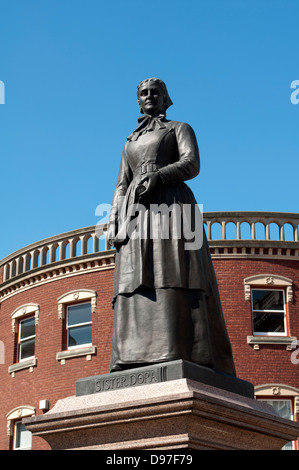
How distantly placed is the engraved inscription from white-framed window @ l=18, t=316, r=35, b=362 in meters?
19.8

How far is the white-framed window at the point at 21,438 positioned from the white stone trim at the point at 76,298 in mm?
4135

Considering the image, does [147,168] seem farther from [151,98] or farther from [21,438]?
[21,438]

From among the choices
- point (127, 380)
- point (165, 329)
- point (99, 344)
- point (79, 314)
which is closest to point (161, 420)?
point (127, 380)

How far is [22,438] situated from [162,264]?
20328mm

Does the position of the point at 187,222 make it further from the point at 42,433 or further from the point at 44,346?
the point at 44,346

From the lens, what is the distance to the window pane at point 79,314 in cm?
2430

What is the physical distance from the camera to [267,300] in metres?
23.2

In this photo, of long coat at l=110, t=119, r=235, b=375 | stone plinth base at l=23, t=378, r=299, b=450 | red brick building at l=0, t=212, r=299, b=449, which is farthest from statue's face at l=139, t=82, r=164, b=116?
red brick building at l=0, t=212, r=299, b=449

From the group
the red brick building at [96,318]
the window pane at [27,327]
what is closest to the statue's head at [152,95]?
the red brick building at [96,318]

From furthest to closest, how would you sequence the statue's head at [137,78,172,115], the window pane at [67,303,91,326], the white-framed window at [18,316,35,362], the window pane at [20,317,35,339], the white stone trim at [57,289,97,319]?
the window pane at [20,317,35,339] → the white-framed window at [18,316,35,362] → the window pane at [67,303,91,326] → the white stone trim at [57,289,97,319] → the statue's head at [137,78,172,115]

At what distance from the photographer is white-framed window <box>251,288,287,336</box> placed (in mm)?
22812

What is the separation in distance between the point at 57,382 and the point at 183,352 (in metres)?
18.7

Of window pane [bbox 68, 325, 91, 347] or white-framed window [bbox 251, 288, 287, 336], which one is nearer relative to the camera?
white-framed window [bbox 251, 288, 287, 336]

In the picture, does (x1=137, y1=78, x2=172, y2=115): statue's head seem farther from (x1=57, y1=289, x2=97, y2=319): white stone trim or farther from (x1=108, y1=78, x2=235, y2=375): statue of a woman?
(x1=57, y1=289, x2=97, y2=319): white stone trim
